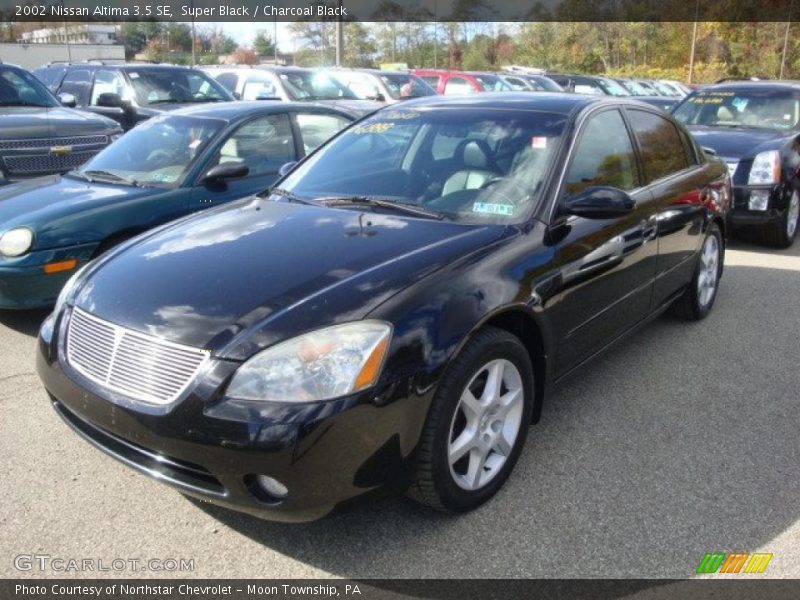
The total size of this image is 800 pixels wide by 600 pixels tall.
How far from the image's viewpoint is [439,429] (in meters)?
2.49

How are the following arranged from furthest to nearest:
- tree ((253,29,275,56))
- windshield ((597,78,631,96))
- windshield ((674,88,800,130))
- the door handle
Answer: tree ((253,29,275,56)) < windshield ((597,78,631,96)) < windshield ((674,88,800,130)) < the door handle

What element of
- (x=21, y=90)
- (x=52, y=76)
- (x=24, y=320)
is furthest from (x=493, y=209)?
(x=52, y=76)

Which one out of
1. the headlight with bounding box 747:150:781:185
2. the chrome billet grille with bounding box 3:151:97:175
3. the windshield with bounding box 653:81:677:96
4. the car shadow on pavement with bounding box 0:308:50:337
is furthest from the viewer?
the windshield with bounding box 653:81:677:96

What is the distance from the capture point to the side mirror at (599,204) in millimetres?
3158

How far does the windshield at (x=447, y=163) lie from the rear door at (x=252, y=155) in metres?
1.46

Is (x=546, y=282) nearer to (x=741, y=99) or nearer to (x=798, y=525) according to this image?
(x=798, y=525)

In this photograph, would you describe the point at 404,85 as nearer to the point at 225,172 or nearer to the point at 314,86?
the point at 314,86

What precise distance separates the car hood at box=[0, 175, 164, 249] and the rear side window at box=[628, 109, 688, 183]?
3229 millimetres

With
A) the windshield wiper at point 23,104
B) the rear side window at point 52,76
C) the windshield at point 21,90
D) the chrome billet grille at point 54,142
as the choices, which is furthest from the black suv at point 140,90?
the chrome billet grille at point 54,142

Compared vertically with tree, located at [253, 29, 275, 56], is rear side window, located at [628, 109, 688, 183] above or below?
below

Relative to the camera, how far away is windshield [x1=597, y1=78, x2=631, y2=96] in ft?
62.9

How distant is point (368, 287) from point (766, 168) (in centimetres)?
602

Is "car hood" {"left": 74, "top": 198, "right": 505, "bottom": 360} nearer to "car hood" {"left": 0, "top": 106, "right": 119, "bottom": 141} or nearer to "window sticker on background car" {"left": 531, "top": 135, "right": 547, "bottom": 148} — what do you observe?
"window sticker on background car" {"left": 531, "top": 135, "right": 547, "bottom": 148}

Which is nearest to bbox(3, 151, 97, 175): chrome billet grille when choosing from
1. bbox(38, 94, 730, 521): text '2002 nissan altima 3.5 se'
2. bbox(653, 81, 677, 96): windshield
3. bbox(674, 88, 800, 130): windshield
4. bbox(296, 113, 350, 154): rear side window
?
bbox(296, 113, 350, 154): rear side window
